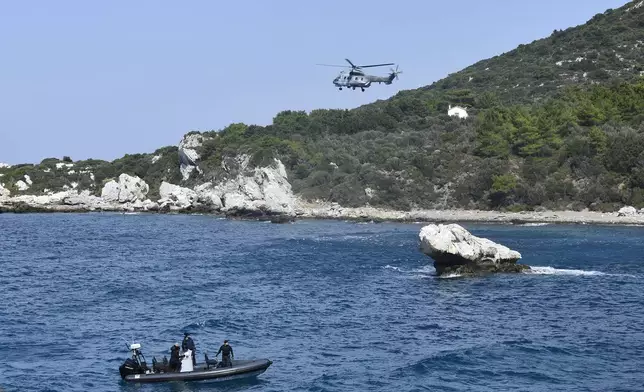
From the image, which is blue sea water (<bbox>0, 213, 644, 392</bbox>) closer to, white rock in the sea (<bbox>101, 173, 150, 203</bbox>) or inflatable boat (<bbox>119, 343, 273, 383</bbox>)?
inflatable boat (<bbox>119, 343, 273, 383</bbox>)

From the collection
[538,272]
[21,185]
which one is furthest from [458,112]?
[538,272]

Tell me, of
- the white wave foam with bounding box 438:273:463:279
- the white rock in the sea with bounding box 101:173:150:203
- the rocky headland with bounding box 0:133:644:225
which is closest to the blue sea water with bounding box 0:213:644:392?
the white wave foam with bounding box 438:273:463:279

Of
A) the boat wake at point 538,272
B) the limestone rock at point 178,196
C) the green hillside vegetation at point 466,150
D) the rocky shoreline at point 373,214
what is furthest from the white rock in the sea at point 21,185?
the boat wake at point 538,272

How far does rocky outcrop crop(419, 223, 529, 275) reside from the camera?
53.2 metres

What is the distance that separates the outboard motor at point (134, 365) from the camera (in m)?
32.6

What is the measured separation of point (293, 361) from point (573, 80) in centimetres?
14502

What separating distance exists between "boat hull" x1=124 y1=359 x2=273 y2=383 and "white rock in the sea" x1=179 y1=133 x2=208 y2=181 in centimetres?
9924

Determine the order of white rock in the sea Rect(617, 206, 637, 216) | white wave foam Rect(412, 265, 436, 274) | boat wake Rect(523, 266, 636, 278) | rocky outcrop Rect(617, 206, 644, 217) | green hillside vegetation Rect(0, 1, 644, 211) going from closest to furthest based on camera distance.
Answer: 1. boat wake Rect(523, 266, 636, 278)
2. white wave foam Rect(412, 265, 436, 274)
3. rocky outcrop Rect(617, 206, 644, 217)
4. white rock in the sea Rect(617, 206, 637, 216)
5. green hillside vegetation Rect(0, 1, 644, 211)

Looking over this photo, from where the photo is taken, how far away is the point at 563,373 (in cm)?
3275

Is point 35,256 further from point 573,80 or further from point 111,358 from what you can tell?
point 573,80

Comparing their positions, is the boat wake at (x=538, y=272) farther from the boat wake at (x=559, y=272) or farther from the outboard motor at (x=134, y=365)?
the outboard motor at (x=134, y=365)

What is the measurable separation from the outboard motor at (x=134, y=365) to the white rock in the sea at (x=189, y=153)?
9875 centimetres

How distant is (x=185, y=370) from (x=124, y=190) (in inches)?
3864

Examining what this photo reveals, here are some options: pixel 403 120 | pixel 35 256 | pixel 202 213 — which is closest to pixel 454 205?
pixel 202 213
